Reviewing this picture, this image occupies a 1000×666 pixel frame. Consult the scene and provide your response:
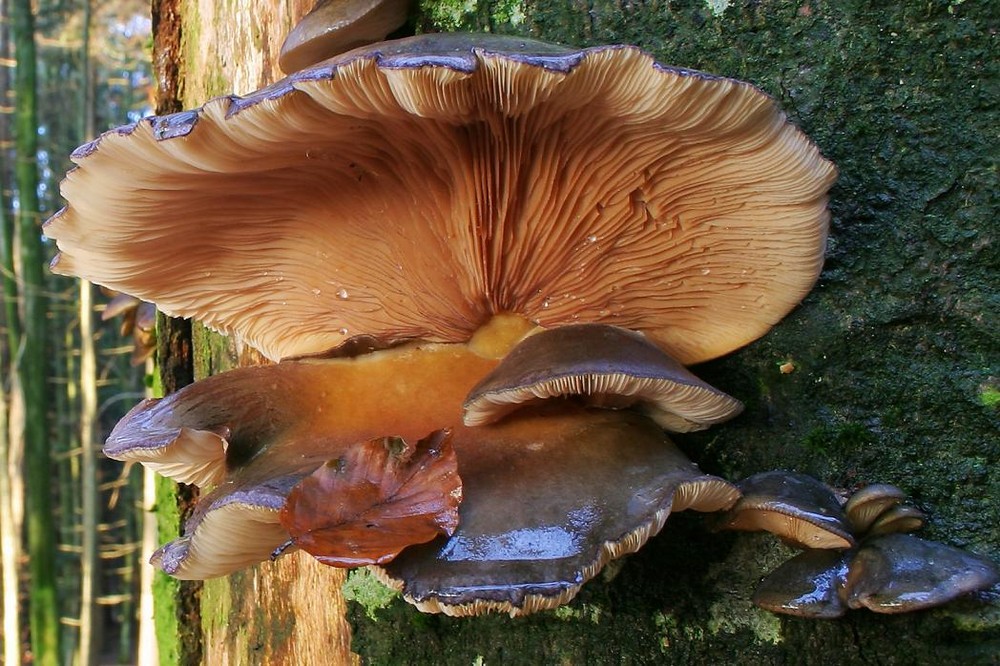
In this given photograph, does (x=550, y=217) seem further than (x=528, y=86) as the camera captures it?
Yes

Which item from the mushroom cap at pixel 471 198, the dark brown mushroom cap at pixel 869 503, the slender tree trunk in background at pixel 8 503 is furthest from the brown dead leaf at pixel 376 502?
the slender tree trunk in background at pixel 8 503

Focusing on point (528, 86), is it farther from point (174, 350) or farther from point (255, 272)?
point (174, 350)

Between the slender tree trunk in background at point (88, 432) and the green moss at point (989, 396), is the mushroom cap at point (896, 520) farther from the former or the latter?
the slender tree trunk in background at point (88, 432)

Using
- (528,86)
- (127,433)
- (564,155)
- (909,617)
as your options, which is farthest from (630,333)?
(127,433)

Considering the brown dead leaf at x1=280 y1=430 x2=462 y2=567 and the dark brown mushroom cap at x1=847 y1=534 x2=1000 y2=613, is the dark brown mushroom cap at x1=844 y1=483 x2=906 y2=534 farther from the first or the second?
the brown dead leaf at x1=280 y1=430 x2=462 y2=567

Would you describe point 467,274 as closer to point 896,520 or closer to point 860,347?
point 860,347

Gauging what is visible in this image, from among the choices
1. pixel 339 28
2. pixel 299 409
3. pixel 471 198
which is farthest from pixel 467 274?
pixel 339 28
